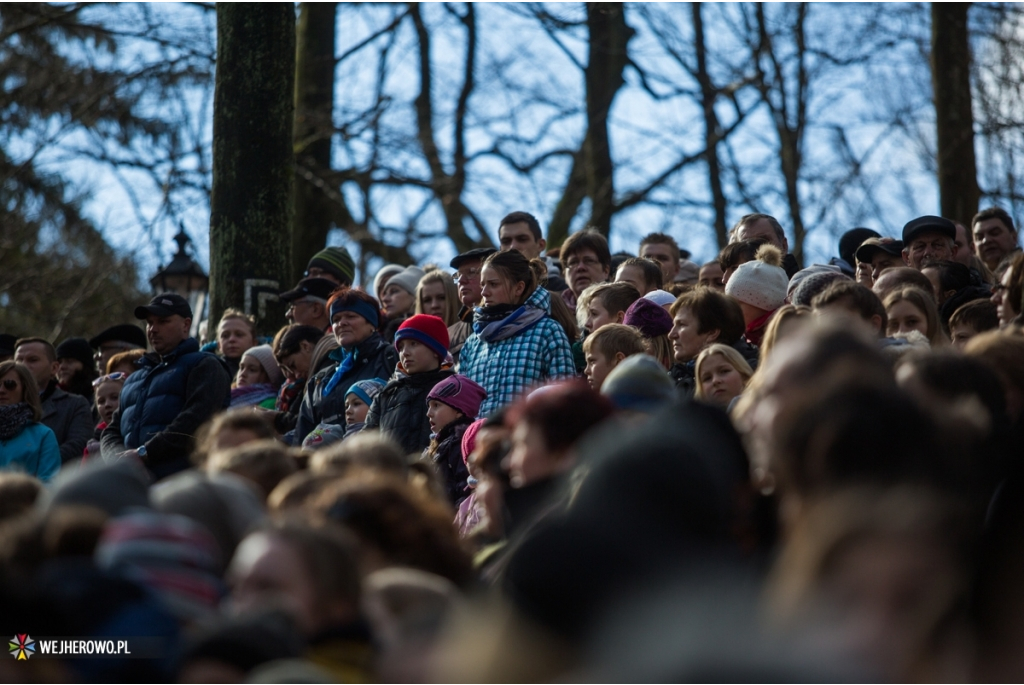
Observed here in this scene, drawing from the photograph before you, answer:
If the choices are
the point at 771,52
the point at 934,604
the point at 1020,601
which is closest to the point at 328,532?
the point at 934,604

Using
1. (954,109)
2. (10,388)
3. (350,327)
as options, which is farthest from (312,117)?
(350,327)

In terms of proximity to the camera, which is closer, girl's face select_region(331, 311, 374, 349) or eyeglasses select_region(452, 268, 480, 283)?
girl's face select_region(331, 311, 374, 349)

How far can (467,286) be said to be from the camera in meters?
7.49

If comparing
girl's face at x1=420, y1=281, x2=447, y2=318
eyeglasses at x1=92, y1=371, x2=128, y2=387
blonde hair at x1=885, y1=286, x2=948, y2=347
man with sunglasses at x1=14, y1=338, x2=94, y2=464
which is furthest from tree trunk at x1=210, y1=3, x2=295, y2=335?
blonde hair at x1=885, y1=286, x2=948, y2=347

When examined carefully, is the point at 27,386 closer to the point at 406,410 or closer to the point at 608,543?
the point at 406,410

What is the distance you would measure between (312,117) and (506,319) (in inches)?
353

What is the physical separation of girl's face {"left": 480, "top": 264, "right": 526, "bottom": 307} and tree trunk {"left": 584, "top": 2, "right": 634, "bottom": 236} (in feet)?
35.6

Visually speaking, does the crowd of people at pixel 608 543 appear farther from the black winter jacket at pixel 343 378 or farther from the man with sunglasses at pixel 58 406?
the man with sunglasses at pixel 58 406

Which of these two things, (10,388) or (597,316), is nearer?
(597,316)

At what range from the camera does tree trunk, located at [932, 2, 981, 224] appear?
A: 1149 cm

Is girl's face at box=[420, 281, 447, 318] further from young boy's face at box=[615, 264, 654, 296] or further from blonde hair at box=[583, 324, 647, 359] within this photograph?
blonde hair at box=[583, 324, 647, 359]

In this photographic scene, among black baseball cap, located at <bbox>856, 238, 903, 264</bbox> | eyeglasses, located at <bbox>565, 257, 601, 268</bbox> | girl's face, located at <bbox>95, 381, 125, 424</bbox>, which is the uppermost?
black baseball cap, located at <bbox>856, 238, 903, 264</bbox>

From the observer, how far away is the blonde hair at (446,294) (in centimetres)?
760

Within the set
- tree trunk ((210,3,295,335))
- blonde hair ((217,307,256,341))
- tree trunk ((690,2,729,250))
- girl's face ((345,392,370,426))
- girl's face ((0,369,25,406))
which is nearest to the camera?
girl's face ((345,392,370,426))
